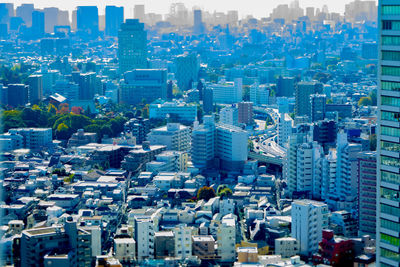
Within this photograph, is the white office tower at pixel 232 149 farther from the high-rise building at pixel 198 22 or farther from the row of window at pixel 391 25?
the high-rise building at pixel 198 22

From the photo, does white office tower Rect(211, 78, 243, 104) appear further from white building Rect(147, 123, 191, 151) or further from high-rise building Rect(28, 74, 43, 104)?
white building Rect(147, 123, 191, 151)

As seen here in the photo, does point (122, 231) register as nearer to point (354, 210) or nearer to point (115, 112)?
point (354, 210)

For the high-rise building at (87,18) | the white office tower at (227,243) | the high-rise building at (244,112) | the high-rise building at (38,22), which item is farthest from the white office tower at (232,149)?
the high-rise building at (87,18)

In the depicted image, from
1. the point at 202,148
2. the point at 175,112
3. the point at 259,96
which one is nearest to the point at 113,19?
the point at 259,96

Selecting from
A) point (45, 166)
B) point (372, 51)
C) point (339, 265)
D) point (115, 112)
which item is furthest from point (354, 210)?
point (372, 51)

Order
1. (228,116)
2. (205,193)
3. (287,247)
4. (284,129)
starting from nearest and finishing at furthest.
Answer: (287,247)
(205,193)
(284,129)
(228,116)

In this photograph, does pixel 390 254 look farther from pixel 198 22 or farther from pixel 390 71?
pixel 198 22

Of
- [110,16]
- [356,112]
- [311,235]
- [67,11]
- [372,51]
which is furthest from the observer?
[67,11]

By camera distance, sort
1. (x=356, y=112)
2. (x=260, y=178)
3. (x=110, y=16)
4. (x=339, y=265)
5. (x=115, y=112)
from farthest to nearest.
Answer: (x=110, y=16)
(x=115, y=112)
(x=356, y=112)
(x=260, y=178)
(x=339, y=265)
